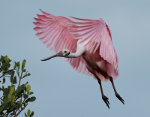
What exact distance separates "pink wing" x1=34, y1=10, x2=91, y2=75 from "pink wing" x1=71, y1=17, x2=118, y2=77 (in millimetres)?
1058

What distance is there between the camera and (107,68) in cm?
982

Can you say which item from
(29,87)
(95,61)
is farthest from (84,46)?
(29,87)

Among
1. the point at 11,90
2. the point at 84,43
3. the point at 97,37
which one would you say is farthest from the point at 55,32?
the point at 11,90

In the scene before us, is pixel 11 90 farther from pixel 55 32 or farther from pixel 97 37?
Result: pixel 55 32

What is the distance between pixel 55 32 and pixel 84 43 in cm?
130

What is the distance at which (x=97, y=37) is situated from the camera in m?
8.90

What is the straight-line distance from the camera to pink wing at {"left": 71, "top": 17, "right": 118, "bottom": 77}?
28.5ft

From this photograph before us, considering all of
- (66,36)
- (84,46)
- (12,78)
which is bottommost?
(12,78)

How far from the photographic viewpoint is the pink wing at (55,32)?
10258 millimetres

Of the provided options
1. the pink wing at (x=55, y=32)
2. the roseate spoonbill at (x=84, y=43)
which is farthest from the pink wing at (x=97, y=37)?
the pink wing at (x=55, y=32)

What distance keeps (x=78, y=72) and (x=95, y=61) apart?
1165mm

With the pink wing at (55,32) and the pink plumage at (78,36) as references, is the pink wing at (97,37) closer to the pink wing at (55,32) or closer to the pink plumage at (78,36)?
the pink plumage at (78,36)

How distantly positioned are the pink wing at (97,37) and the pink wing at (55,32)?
1.06 m

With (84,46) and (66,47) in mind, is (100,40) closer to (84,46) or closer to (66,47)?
(84,46)
